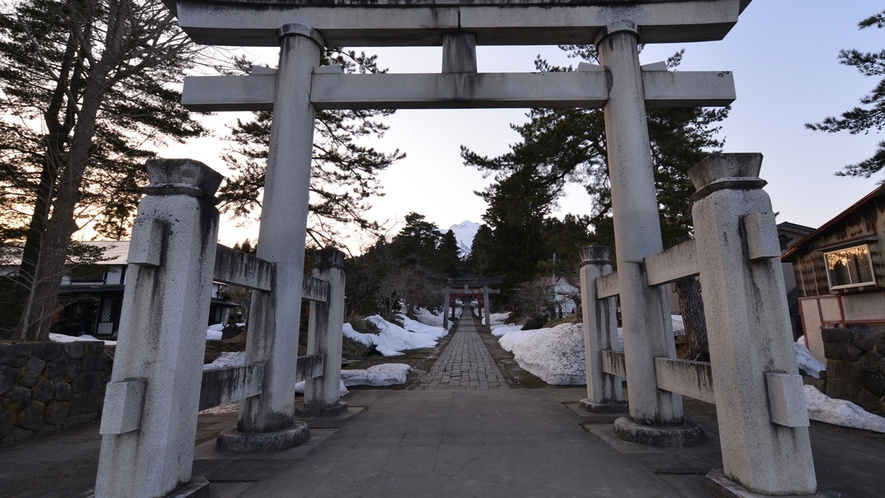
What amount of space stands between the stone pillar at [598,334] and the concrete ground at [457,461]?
33 centimetres

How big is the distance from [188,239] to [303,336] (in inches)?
453

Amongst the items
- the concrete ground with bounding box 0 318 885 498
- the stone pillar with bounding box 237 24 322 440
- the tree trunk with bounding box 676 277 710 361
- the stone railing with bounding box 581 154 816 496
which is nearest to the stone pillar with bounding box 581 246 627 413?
the concrete ground with bounding box 0 318 885 498

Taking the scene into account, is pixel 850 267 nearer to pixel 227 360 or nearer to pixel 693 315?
pixel 693 315

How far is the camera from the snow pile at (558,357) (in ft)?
28.7

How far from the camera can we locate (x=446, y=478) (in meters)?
3.26

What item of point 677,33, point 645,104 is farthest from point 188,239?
point 677,33

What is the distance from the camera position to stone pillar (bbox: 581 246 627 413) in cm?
578

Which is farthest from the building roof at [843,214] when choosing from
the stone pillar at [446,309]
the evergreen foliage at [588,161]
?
the stone pillar at [446,309]

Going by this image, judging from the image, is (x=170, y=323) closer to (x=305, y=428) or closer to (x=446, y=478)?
Result: (x=305, y=428)

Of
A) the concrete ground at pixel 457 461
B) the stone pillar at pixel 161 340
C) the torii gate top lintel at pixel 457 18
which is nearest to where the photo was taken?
the stone pillar at pixel 161 340

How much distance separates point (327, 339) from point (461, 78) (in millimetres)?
4211

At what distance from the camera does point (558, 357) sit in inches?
378

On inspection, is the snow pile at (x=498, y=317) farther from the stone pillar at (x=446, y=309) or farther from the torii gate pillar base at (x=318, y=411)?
the torii gate pillar base at (x=318, y=411)

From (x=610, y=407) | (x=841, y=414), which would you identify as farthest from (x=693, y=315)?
(x=610, y=407)
